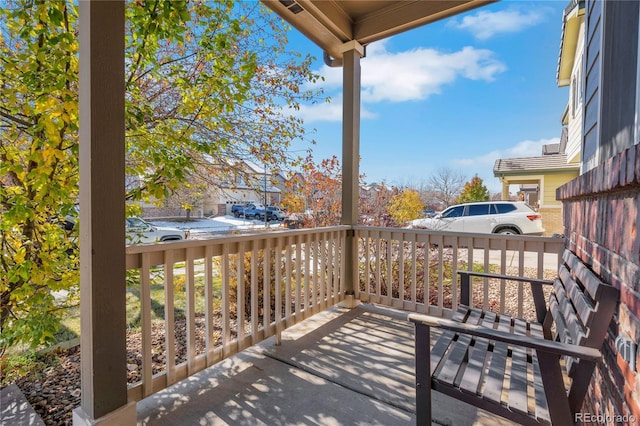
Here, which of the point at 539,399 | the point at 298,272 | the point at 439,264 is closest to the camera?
the point at 539,399

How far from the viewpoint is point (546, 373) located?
109 centimetres

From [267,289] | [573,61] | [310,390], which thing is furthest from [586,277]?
[573,61]

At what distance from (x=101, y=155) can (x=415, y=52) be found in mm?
6368

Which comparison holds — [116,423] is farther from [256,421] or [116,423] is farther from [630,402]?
[630,402]

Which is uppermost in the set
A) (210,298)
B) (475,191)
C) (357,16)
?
(357,16)

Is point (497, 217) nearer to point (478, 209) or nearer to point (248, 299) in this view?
point (478, 209)

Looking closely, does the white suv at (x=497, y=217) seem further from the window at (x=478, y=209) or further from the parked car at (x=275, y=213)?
the parked car at (x=275, y=213)

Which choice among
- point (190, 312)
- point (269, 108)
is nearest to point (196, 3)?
point (269, 108)

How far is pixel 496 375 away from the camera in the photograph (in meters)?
1.36

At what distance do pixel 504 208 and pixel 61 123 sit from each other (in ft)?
23.0

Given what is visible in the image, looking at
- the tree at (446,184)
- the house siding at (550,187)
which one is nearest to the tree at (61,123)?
the tree at (446,184)

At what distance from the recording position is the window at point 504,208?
6.26 meters

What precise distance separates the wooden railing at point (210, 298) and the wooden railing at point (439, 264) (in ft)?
1.36

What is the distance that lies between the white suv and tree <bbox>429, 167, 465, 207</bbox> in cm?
62
